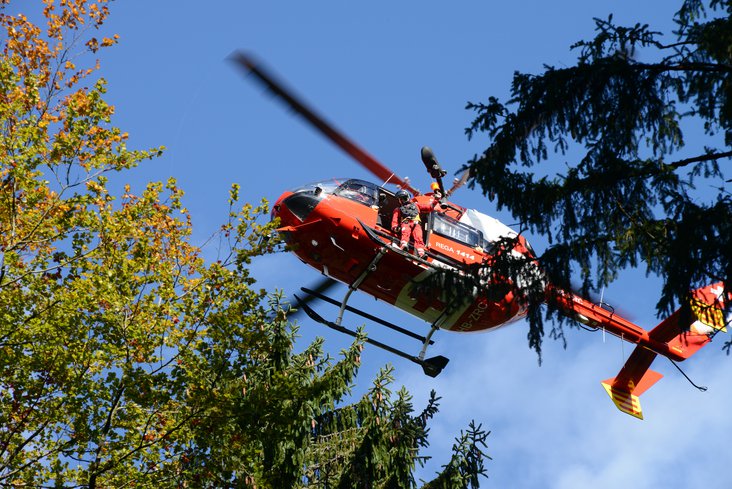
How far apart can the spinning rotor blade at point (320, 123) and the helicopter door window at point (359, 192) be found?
35 centimetres

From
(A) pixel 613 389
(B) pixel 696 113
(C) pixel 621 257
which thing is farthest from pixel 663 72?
(A) pixel 613 389

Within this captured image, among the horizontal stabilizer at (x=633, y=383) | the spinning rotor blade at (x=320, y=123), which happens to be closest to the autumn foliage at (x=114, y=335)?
the spinning rotor blade at (x=320, y=123)

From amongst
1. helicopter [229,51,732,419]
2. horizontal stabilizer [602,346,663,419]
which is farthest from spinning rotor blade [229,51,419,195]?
horizontal stabilizer [602,346,663,419]

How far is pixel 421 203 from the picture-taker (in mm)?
18484

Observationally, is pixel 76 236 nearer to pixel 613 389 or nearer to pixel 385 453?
pixel 385 453

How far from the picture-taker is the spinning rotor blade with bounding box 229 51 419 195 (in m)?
15.9

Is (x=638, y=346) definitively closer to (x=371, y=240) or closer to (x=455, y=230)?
(x=455, y=230)

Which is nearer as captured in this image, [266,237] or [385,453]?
[266,237]

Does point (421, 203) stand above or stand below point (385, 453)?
above

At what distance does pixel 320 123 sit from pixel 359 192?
6.89ft

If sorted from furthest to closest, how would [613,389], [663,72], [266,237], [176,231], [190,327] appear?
1. [613,389]
2. [176,231]
3. [266,237]
4. [190,327]
5. [663,72]

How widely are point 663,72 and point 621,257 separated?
2.09 metres

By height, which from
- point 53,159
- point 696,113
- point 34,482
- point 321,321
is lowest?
point 34,482

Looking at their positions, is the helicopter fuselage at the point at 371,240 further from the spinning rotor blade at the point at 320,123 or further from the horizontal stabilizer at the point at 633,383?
the horizontal stabilizer at the point at 633,383
